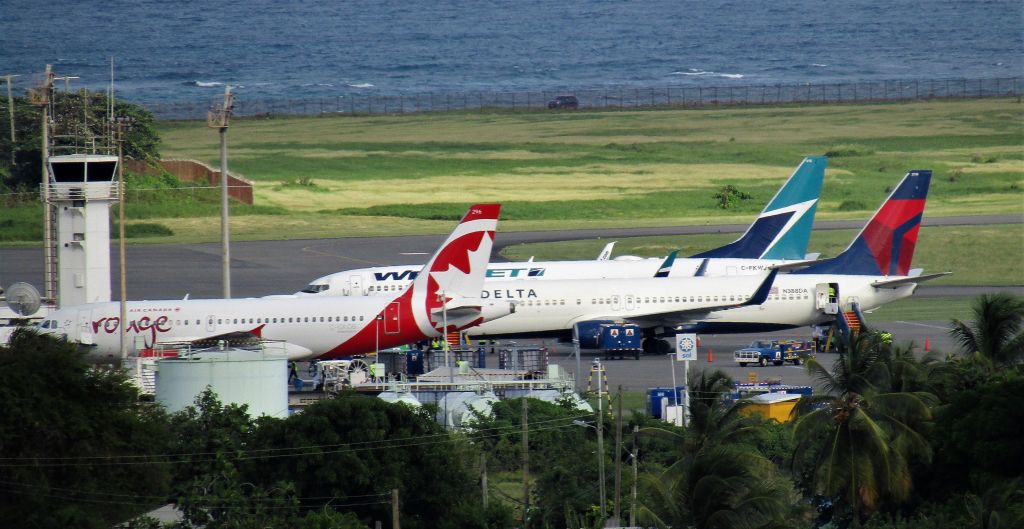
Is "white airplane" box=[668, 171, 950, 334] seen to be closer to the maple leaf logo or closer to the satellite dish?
the maple leaf logo

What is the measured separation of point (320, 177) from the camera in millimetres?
176125

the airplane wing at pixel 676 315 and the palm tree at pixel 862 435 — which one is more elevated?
the airplane wing at pixel 676 315

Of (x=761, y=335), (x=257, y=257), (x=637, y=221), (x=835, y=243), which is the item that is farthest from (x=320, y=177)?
(x=761, y=335)

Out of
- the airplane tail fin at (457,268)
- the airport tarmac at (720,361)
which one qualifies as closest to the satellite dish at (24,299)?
the airplane tail fin at (457,268)

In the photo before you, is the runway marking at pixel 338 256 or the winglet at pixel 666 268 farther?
the runway marking at pixel 338 256

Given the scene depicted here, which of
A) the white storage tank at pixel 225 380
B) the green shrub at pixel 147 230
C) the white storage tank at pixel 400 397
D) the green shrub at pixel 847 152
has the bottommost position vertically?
the white storage tank at pixel 400 397

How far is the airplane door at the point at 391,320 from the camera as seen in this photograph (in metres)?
67.4

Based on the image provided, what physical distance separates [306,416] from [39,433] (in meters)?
7.89

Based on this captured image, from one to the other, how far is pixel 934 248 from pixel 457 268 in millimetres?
58660

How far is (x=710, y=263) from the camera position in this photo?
287 ft

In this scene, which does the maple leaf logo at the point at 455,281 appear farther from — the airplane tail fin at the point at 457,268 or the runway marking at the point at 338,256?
the runway marking at the point at 338,256

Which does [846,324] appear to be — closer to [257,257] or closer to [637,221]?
[257,257]

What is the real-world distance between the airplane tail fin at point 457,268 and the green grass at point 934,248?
43843 mm

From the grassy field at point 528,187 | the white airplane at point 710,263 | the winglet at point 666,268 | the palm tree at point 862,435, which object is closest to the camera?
A: the palm tree at point 862,435
